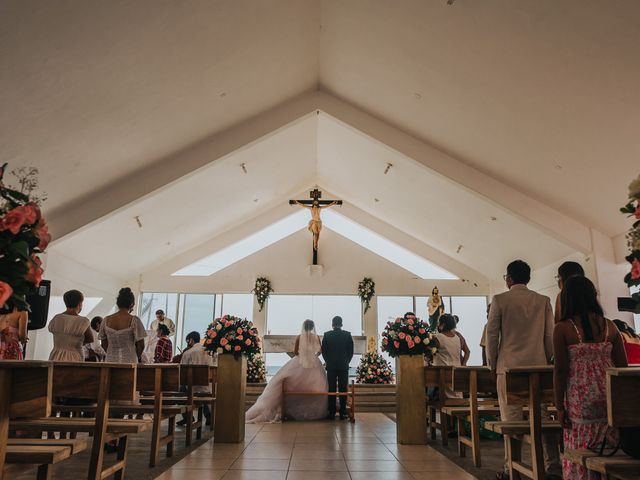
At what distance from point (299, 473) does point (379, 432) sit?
2774mm

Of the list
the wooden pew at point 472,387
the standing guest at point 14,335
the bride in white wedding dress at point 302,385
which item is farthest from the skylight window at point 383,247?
the standing guest at point 14,335

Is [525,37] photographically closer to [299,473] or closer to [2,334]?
[299,473]

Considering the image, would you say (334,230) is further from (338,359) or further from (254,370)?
(338,359)

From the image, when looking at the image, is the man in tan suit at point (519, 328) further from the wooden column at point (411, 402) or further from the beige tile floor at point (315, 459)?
the wooden column at point (411, 402)

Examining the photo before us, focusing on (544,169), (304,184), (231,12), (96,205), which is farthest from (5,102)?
(304,184)

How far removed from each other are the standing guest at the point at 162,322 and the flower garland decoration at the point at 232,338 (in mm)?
3730

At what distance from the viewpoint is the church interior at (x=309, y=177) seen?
139 inches

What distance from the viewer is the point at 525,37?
5598 mm

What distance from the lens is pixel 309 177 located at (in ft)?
42.6

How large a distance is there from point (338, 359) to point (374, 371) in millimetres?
3358

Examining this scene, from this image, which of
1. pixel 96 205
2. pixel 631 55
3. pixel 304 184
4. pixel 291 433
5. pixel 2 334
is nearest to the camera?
pixel 2 334

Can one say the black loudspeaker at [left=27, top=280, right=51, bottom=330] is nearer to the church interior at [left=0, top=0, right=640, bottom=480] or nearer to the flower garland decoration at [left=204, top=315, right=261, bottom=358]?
the church interior at [left=0, top=0, right=640, bottom=480]

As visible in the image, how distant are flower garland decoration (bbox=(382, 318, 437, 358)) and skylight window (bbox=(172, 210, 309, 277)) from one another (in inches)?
329

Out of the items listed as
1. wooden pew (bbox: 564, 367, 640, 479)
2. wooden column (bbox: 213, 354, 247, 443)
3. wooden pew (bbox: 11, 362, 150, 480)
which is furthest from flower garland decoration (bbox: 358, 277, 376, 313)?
wooden pew (bbox: 564, 367, 640, 479)
